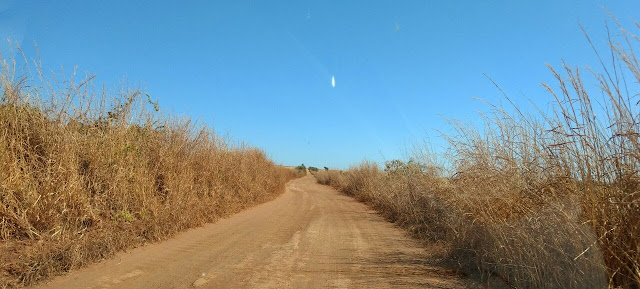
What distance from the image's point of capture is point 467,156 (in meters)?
7.48

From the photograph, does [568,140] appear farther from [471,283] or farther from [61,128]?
[61,128]

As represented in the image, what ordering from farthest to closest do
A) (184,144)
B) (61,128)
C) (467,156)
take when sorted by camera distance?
(184,144) → (467,156) → (61,128)

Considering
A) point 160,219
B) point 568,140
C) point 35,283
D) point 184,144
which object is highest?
point 184,144

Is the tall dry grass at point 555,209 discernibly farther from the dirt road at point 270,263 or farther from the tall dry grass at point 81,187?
the tall dry grass at point 81,187

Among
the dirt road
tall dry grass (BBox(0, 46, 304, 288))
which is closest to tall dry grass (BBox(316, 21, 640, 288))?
the dirt road

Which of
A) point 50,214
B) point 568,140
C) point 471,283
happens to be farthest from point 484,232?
point 50,214

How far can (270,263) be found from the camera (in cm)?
614

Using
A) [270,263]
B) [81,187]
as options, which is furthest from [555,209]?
[81,187]

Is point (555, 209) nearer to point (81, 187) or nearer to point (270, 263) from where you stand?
point (270, 263)

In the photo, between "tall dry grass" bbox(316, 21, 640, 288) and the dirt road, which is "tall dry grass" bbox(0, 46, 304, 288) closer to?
the dirt road

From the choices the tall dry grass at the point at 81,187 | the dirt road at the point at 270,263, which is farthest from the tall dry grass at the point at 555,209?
the tall dry grass at the point at 81,187

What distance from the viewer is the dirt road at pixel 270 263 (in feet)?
16.7

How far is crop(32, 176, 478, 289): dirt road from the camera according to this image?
5082 millimetres

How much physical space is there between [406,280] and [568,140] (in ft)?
8.48
